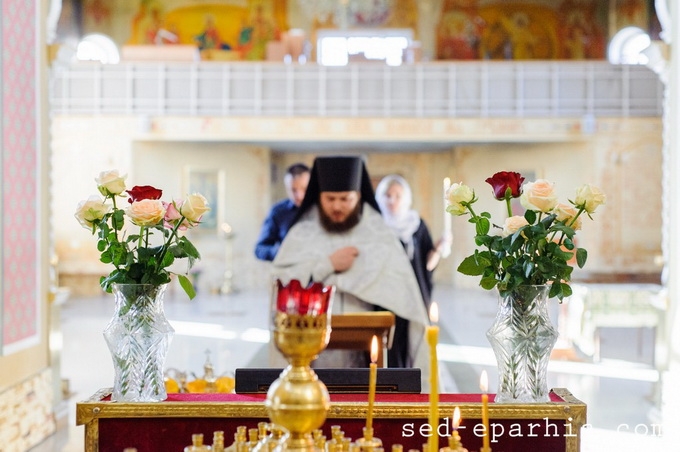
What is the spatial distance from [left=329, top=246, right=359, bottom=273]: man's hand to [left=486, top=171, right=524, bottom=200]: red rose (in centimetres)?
215

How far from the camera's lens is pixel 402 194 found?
25.0 ft

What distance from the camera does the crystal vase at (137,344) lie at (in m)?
2.51

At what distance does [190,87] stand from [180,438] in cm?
1640

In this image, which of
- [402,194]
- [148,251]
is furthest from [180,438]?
[402,194]

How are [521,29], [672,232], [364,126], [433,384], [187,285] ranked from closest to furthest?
[433,384]
[187,285]
[672,232]
[364,126]
[521,29]

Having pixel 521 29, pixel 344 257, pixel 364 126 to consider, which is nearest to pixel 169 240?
pixel 344 257

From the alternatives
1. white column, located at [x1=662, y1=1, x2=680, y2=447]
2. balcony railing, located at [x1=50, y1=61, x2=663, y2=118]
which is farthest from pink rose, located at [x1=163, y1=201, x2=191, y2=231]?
balcony railing, located at [x1=50, y1=61, x2=663, y2=118]

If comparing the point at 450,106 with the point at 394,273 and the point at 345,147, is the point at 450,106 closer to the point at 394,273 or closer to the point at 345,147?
the point at 345,147

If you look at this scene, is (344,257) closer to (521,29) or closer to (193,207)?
(193,207)

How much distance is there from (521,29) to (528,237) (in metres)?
18.9

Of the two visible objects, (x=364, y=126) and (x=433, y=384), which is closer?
(x=433, y=384)

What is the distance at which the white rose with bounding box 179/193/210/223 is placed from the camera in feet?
8.39

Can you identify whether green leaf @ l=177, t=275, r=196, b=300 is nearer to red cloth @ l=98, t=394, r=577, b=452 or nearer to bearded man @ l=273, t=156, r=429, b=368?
red cloth @ l=98, t=394, r=577, b=452

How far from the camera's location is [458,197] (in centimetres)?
257
